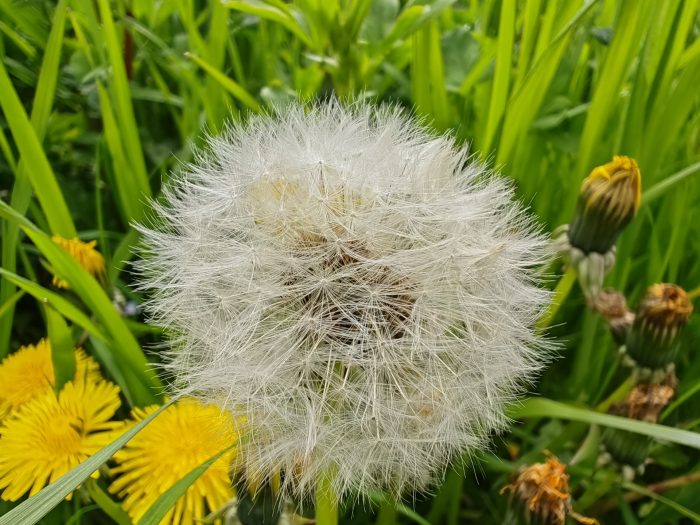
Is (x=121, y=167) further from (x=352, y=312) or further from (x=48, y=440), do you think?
(x=352, y=312)

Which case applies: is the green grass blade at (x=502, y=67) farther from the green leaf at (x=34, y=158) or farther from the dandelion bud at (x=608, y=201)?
the green leaf at (x=34, y=158)

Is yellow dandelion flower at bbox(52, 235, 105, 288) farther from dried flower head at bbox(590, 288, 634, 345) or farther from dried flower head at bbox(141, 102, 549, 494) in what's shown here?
dried flower head at bbox(590, 288, 634, 345)

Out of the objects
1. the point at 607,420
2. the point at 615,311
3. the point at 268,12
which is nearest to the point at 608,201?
the point at 615,311

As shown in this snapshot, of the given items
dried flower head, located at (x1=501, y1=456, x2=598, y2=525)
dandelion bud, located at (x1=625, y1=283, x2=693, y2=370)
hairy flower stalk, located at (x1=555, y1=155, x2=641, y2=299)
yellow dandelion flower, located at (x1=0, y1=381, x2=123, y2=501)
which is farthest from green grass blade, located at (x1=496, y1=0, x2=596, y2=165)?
yellow dandelion flower, located at (x1=0, y1=381, x2=123, y2=501)

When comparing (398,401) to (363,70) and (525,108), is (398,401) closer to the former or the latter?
(525,108)

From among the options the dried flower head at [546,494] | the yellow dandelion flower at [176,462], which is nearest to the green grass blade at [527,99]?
the dried flower head at [546,494]

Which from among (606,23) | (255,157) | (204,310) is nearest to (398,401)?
(204,310)
